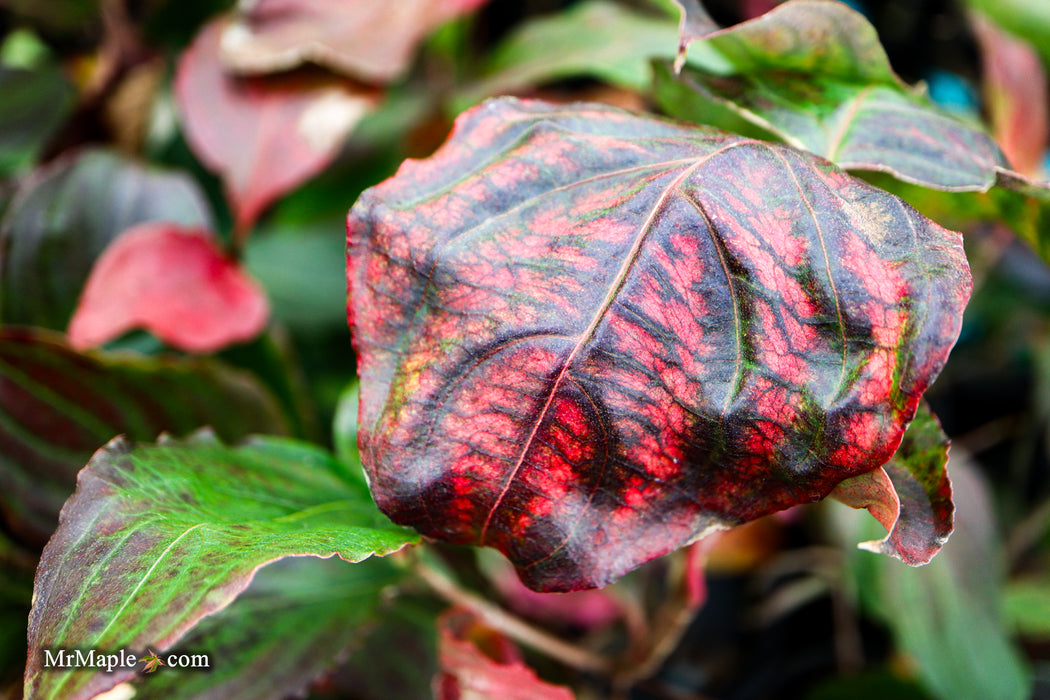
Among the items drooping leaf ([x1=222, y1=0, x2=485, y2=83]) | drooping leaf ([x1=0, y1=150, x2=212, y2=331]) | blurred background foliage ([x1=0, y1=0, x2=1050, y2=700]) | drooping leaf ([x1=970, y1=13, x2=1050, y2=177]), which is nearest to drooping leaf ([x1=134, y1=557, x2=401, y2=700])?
blurred background foliage ([x1=0, y1=0, x2=1050, y2=700])

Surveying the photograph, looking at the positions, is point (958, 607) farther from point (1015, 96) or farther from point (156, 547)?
point (156, 547)

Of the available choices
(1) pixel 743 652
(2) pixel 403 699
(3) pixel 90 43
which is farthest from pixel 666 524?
(3) pixel 90 43

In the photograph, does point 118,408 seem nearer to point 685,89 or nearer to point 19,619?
point 19,619

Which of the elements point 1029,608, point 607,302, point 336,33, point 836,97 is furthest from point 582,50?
point 1029,608

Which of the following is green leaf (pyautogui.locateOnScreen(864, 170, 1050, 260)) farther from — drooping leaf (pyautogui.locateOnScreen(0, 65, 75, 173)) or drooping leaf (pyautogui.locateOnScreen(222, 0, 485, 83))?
drooping leaf (pyautogui.locateOnScreen(0, 65, 75, 173))

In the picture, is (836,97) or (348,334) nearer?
(836,97)

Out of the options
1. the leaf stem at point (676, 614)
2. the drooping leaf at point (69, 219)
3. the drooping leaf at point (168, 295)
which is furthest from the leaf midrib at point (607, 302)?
the drooping leaf at point (69, 219)

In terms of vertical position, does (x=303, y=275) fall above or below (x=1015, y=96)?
below
